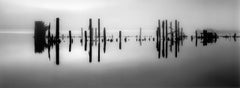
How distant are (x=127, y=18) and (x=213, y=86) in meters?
4.00

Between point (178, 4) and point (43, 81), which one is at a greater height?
point (178, 4)

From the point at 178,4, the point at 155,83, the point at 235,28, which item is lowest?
the point at 155,83

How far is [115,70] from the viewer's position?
18.6 feet

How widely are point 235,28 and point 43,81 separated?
381 cm

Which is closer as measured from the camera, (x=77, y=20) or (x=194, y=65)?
(x=194, y=65)

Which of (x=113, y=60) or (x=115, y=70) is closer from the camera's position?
(x=115, y=70)

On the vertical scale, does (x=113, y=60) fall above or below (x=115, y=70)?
above

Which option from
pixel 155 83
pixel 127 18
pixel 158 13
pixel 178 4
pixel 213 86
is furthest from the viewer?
pixel 127 18

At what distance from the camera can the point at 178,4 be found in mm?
6590

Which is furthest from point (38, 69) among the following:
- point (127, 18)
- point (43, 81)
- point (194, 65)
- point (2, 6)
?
point (127, 18)

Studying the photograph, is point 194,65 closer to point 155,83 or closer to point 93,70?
point 155,83

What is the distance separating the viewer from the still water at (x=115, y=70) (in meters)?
5.02

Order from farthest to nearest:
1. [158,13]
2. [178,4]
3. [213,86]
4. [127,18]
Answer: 1. [127,18]
2. [158,13]
3. [178,4]
4. [213,86]

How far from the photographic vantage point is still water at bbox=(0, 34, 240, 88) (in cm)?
502
